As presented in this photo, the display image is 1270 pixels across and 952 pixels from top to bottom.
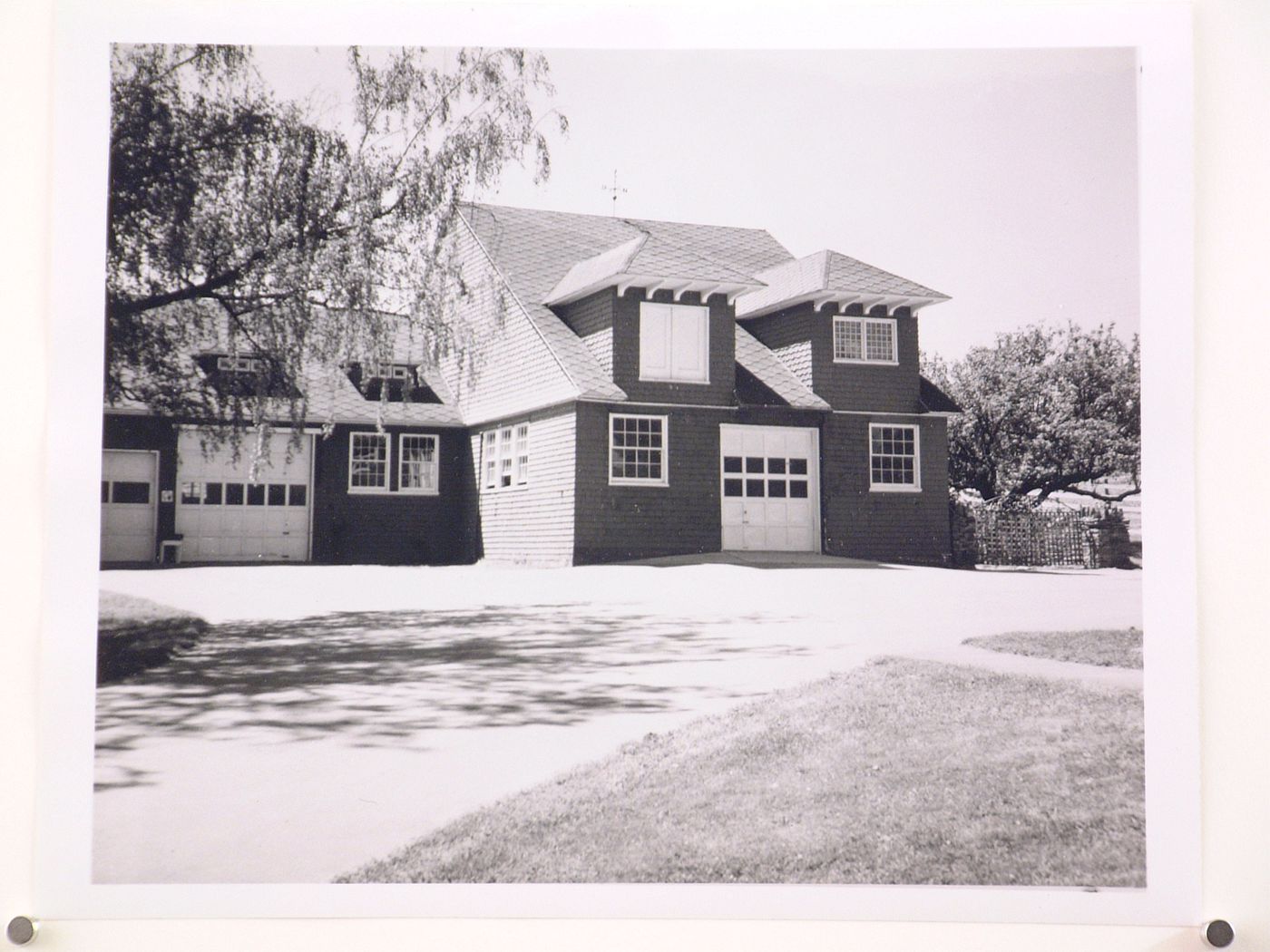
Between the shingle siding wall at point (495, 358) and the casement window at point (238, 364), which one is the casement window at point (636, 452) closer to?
the shingle siding wall at point (495, 358)

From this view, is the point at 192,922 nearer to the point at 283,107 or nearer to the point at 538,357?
the point at 538,357

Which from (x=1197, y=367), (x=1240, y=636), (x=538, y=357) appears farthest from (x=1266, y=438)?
(x=538, y=357)

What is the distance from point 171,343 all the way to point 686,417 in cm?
223

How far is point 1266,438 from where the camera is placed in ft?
13.6

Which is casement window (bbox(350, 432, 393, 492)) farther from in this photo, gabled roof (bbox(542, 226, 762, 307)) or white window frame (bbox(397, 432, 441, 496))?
gabled roof (bbox(542, 226, 762, 307))

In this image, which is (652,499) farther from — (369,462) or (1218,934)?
(1218,934)

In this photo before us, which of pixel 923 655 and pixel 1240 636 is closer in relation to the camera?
pixel 1240 636

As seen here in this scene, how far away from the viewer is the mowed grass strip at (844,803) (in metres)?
3.96

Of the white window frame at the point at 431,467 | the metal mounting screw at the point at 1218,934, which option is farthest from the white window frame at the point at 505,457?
the metal mounting screw at the point at 1218,934

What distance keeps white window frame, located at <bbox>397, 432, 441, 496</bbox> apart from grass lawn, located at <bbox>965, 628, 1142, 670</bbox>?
2474 millimetres

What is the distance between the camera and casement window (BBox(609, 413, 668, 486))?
4617mm

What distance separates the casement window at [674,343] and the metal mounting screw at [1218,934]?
3.00m

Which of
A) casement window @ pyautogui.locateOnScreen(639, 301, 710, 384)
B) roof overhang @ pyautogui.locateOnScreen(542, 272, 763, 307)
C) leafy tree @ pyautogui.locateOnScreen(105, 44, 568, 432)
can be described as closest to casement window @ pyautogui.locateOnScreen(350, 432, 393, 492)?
leafy tree @ pyautogui.locateOnScreen(105, 44, 568, 432)

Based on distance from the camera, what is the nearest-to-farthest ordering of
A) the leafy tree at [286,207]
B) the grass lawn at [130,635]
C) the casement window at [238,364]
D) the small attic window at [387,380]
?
the grass lawn at [130,635]
the leafy tree at [286,207]
the casement window at [238,364]
the small attic window at [387,380]
